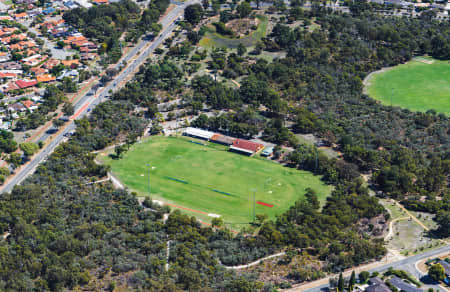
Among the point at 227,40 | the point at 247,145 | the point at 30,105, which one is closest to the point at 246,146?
the point at 247,145

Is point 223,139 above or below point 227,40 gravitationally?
below

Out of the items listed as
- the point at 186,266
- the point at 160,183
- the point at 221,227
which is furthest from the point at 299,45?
the point at 186,266

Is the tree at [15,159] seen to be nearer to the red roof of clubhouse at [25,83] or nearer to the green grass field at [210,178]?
the green grass field at [210,178]

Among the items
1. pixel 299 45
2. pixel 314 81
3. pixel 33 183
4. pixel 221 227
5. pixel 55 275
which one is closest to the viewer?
pixel 55 275

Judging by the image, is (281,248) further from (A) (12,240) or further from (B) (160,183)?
(A) (12,240)

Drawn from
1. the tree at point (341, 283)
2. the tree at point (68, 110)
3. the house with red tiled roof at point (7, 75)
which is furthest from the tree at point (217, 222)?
the house with red tiled roof at point (7, 75)

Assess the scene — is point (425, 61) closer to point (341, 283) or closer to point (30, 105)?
point (341, 283)
